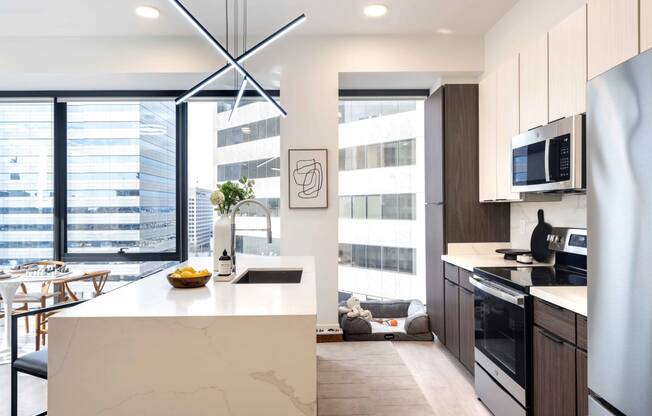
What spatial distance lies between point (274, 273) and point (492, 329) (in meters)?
1.40

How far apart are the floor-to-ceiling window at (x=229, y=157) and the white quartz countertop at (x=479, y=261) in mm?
1959

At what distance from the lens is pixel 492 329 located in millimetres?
2377

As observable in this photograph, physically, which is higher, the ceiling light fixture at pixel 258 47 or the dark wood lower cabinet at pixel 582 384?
the ceiling light fixture at pixel 258 47

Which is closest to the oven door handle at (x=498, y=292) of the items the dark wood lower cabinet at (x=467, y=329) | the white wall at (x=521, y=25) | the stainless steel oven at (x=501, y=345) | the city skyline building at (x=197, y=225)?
the stainless steel oven at (x=501, y=345)

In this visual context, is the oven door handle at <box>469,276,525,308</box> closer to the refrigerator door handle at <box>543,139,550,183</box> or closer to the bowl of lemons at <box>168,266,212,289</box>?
the refrigerator door handle at <box>543,139,550,183</box>

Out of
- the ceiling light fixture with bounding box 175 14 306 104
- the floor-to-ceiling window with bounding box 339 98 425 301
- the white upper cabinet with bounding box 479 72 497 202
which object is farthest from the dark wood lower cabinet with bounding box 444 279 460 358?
the ceiling light fixture with bounding box 175 14 306 104

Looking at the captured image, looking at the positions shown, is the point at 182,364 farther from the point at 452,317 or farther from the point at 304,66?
the point at 304,66

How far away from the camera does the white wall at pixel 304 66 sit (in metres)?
3.74

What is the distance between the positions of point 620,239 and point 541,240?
1.74 meters

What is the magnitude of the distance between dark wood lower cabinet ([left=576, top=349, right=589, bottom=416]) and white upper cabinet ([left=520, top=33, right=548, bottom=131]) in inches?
56.5

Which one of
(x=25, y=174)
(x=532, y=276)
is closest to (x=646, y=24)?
(x=532, y=276)

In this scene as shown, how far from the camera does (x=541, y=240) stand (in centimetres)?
277

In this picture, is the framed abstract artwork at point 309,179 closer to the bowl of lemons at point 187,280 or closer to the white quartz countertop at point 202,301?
the white quartz countertop at point 202,301

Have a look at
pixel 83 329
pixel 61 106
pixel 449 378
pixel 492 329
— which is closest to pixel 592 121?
pixel 492 329
